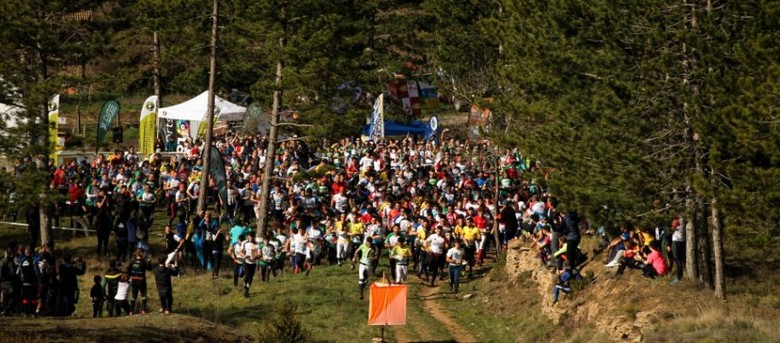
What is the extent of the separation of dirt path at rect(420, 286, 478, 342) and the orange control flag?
183 centimetres

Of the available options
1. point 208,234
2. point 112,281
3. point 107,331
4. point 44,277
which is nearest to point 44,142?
point 208,234

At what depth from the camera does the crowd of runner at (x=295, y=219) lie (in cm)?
2831

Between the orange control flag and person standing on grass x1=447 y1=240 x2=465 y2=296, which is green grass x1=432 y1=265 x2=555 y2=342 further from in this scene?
the orange control flag

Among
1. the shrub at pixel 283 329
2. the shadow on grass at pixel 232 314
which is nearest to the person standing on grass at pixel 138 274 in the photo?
the shadow on grass at pixel 232 314

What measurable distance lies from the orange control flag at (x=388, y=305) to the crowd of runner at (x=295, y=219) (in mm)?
4485

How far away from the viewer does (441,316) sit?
30.7m

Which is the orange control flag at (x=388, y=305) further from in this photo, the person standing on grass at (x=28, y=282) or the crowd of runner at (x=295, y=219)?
the person standing on grass at (x=28, y=282)

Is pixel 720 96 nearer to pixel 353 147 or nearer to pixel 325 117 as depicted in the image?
pixel 325 117

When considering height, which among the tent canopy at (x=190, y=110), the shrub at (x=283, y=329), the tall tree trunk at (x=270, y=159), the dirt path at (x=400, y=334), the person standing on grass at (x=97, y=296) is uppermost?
the tent canopy at (x=190, y=110)

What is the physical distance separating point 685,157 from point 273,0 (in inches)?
722

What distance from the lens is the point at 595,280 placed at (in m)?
28.2

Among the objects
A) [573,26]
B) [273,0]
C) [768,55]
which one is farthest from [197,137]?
[768,55]

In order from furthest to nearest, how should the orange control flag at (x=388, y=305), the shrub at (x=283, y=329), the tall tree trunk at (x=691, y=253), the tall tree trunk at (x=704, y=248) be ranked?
the orange control flag at (x=388, y=305), the shrub at (x=283, y=329), the tall tree trunk at (x=691, y=253), the tall tree trunk at (x=704, y=248)

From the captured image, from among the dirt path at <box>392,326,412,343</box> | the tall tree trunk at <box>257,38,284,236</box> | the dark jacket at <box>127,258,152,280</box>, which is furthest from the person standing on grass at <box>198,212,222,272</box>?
the dirt path at <box>392,326,412,343</box>
